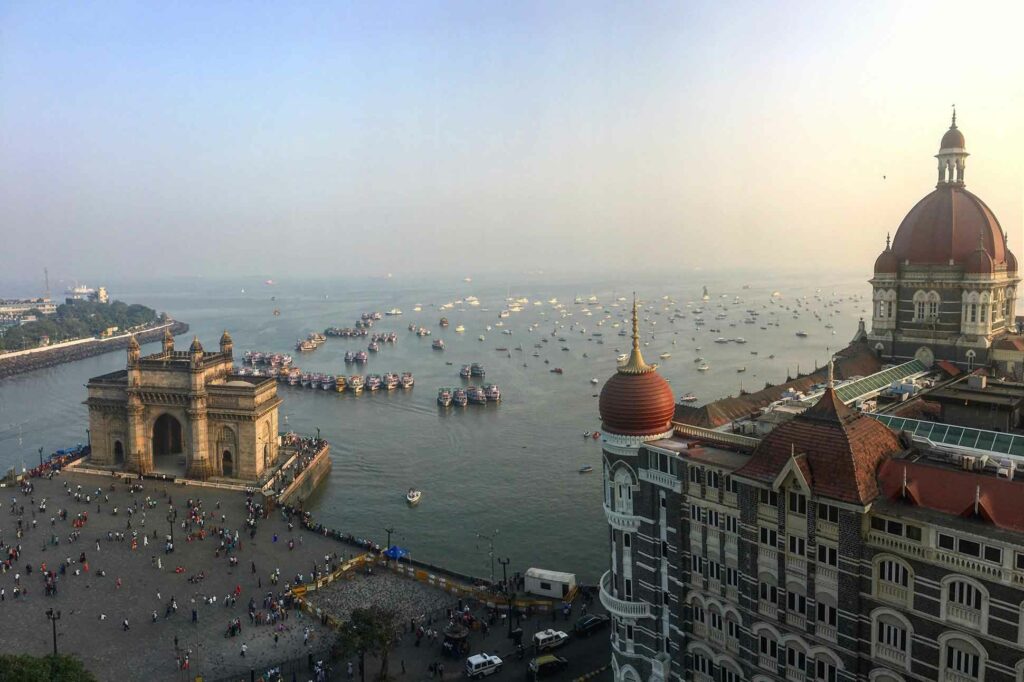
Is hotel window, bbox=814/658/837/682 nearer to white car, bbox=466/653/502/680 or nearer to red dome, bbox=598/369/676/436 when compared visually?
red dome, bbox=598/369/676/436

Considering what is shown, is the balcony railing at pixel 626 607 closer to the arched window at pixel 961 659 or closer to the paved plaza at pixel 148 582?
the arched window at pixel 961 659

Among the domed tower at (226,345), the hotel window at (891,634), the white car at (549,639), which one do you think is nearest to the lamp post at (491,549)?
the white car at (549,639)

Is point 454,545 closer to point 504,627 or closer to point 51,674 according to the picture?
point 504,627

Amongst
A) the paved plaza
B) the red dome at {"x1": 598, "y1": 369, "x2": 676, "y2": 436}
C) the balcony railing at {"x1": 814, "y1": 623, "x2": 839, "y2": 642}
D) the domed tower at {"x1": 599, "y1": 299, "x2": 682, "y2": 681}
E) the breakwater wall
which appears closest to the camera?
the balcony railing at {"x1": 814, "y1": 623, "x2": 839, "y2": 642}

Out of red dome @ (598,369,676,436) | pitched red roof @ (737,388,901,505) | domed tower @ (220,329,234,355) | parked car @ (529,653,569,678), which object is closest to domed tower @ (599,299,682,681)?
red dome @ (598,369,676,436)

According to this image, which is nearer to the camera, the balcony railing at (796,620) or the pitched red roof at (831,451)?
the pitched red roof at (831,451)

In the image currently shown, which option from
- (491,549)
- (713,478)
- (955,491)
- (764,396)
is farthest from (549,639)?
(955,491)

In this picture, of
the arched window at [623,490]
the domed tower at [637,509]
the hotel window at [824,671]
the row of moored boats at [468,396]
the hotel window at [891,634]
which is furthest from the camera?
the row of moored boats at [468,396]
